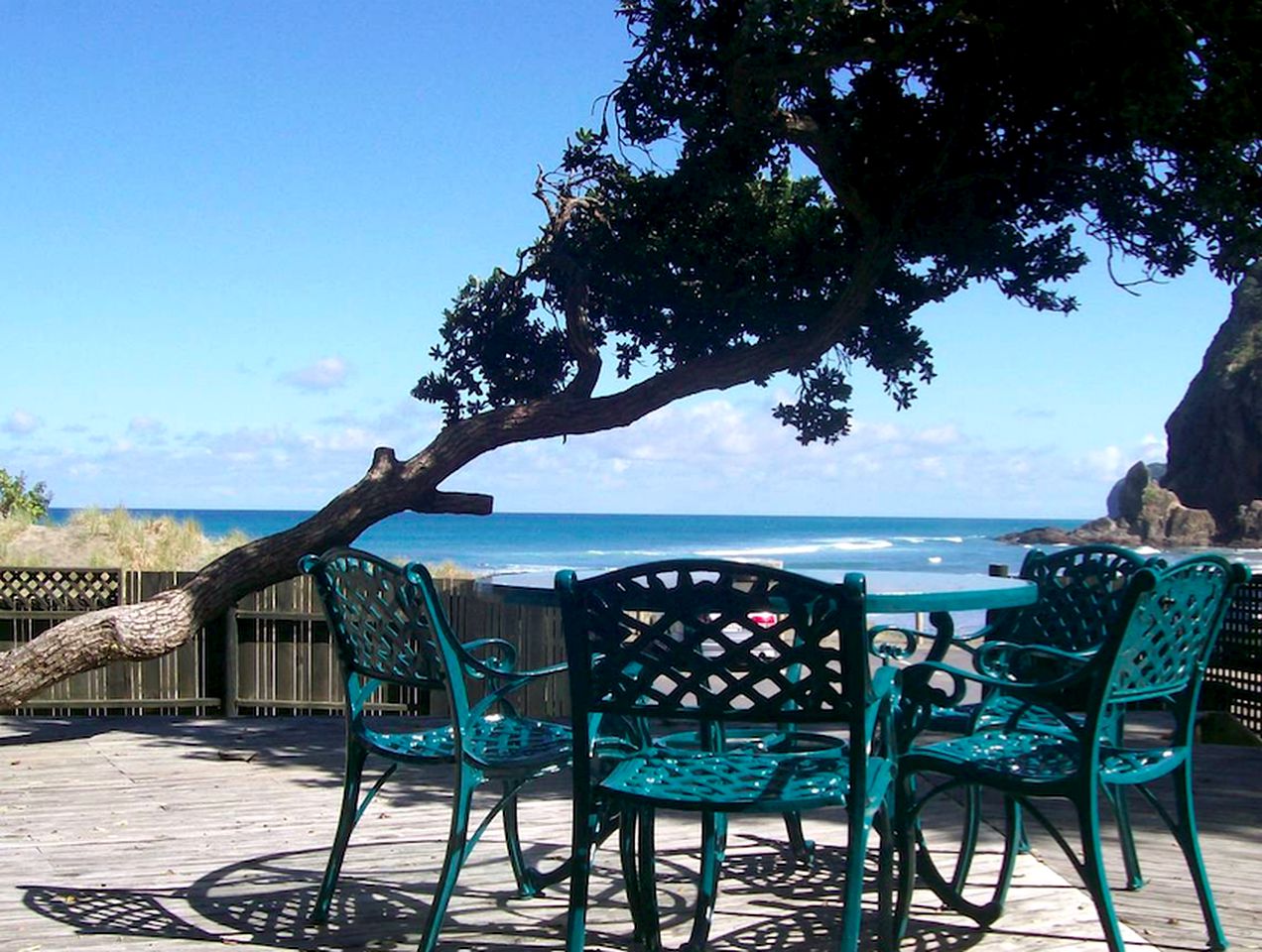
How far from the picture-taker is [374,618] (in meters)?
3.79

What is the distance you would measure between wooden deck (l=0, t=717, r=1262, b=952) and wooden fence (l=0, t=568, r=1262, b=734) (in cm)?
321

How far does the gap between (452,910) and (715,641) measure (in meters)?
1.59

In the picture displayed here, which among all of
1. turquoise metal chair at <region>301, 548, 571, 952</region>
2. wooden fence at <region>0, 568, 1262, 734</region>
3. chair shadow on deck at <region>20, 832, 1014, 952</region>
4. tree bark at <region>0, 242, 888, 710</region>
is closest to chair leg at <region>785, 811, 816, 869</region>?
chair shadow on deck at <region>20, 832, 1014, 952</region>

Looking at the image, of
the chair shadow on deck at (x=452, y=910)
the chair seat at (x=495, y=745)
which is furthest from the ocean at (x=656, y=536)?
the chair seat at (x=495, y=745)

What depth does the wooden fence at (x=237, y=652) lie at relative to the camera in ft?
31.8

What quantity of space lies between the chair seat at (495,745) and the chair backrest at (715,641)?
561 mm

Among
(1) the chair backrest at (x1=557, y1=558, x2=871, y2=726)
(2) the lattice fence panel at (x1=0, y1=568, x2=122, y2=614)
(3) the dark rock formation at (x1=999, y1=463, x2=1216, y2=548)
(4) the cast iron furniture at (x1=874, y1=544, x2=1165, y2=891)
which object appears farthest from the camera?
(3) the dark rock formation at (x1=999, y1=463, x2=1216, y2=548)

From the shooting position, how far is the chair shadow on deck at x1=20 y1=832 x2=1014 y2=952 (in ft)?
12.0

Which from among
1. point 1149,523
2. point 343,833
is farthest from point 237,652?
point 1149,523

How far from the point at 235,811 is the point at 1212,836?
11.9 feet

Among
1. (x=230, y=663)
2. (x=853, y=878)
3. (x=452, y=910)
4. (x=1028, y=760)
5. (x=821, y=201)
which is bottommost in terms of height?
(x=452, y=910)

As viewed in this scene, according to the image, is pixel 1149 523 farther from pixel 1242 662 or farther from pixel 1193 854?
pixel 1193 854

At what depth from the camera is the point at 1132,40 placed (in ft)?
23.9

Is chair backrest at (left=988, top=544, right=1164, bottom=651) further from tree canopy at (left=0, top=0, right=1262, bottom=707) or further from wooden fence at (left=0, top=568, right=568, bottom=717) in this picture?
wooden fence at (left=0, top=568, right=568, bottom=717)
